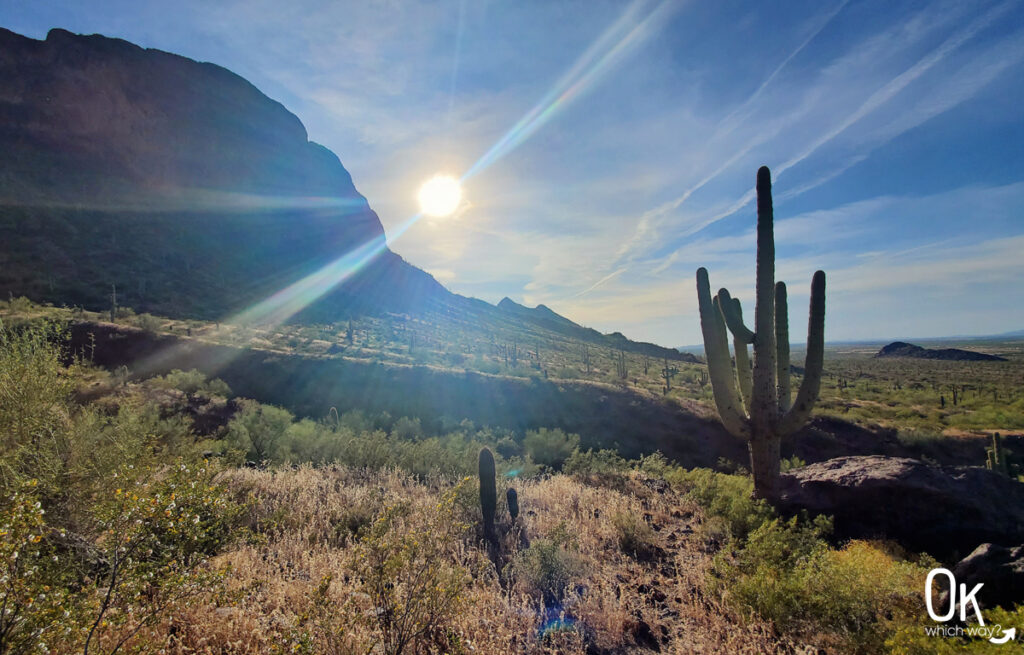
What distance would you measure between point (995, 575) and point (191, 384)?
20.0 meters

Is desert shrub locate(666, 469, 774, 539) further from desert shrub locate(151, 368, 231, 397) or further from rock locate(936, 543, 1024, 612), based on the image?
desert shrub locate(151, 368, 231, 397)

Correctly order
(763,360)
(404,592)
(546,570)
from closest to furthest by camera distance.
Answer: (404,592) → (546,570) → (763,360)

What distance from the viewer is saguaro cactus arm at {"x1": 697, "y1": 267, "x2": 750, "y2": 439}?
27.1 ft

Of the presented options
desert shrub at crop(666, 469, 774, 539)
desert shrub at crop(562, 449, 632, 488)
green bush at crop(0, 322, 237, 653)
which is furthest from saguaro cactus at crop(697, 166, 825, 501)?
green bush at crop(0, 322, 237, 653)

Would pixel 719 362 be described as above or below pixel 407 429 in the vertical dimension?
above

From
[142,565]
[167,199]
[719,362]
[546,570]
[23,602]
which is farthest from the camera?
[167,199]

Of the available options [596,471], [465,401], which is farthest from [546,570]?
[465,401]

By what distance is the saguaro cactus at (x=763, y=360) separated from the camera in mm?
7820

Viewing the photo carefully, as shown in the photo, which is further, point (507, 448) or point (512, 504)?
point (507, 448)

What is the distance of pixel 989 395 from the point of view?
104ft

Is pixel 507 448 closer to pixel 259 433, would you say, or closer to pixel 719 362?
pixel 259 433

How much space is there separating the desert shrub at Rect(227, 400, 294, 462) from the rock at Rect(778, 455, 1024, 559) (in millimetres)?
9793

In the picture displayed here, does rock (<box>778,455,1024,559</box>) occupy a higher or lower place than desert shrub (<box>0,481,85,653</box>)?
lower

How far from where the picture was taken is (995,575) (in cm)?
407
